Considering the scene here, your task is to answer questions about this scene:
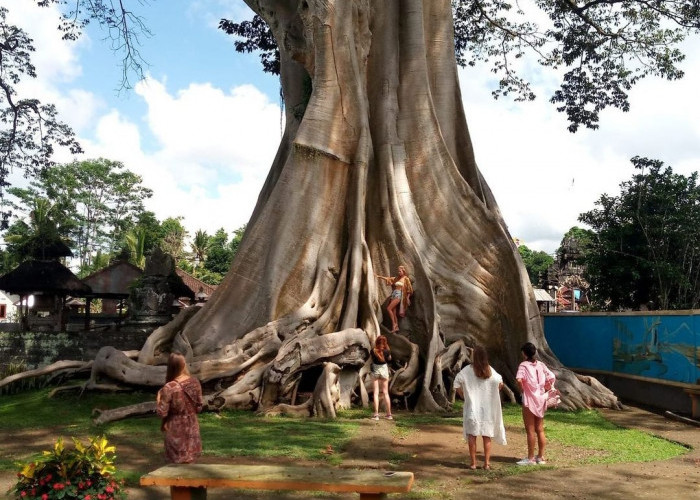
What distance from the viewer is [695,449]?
740cm

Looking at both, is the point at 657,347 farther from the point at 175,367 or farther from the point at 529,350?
the point at 175,367

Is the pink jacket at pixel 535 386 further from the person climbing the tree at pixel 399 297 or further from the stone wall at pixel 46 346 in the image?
the stone wall at pixel 46 346

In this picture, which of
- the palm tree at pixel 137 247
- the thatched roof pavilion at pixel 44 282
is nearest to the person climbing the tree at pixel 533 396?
the thatched roof pavilion at pixel 44 282

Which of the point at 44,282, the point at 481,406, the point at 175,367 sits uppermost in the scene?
the point at 44,282

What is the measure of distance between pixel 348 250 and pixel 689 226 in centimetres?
1386

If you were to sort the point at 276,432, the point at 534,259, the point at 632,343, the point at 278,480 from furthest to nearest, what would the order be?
the point at 534,259 → the point at 632,343 → the point at 276,432 → the point at 278,480

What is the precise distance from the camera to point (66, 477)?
3.83 meters

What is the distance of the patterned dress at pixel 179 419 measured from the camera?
4742 mm

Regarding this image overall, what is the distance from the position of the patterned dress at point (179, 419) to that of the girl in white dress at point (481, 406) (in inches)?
103

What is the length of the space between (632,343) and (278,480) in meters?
10.1

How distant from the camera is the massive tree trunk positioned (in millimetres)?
9523

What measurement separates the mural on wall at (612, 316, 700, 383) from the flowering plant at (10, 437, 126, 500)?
9192 millimetres

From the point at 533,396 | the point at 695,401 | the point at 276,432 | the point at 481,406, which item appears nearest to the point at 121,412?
the point at 276,432

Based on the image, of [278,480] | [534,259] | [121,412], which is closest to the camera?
[278,480]
